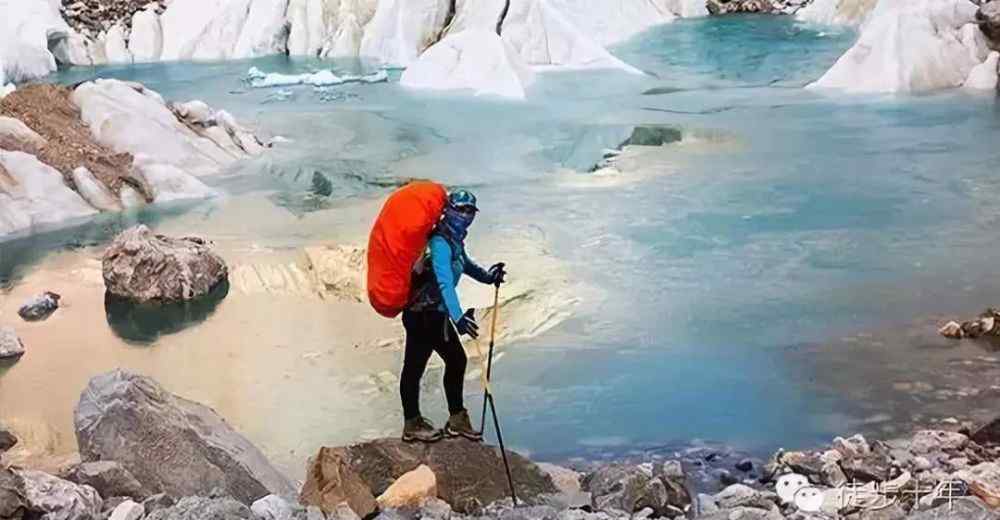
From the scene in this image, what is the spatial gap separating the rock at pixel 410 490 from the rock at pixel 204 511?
417 millimetres

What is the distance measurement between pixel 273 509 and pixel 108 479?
553 millimetres

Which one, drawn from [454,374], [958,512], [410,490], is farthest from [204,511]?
[958,512]

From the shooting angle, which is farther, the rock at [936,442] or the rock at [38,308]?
the rock at [38,308]

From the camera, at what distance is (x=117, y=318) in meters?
5.06

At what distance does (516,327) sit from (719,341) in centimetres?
85

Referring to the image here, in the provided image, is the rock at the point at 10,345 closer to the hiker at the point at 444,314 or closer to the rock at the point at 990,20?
the hiker at the point at 444,314

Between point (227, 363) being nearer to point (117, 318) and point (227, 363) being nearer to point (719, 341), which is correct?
point (117, 318)

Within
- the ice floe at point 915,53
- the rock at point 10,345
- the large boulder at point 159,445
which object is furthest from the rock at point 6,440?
the ice floe at point 915,53

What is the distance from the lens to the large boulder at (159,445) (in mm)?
2906

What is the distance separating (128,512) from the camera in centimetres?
238

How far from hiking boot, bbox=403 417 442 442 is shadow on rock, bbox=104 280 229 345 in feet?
7.20

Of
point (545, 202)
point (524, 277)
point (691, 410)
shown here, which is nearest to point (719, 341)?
point (691, 410)

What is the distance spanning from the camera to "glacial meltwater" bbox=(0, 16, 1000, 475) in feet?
12.4

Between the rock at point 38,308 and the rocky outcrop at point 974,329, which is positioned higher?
the rocky outcrop at point 974,329
